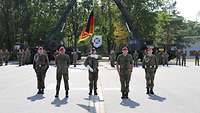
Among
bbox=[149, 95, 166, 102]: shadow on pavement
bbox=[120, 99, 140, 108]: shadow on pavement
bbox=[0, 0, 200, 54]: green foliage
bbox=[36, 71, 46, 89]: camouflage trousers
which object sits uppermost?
bbox=[0, 0, 200, 54]: green foliage

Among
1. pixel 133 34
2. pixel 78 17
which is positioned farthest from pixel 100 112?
pixel 78 17

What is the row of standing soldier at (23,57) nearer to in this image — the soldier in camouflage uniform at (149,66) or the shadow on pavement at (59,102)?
the soldier in camouflage uniform at (149,66)

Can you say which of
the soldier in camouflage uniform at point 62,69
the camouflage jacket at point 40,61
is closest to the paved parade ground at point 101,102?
the soldier in camouflage uniform at point 62,69

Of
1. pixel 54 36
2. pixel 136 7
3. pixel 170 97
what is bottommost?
pixel 170 97

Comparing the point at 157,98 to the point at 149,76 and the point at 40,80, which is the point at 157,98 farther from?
the point at 40,80

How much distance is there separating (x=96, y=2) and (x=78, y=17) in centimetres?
674

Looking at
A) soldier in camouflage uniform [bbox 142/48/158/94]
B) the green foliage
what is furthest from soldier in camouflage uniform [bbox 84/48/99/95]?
the green foliage

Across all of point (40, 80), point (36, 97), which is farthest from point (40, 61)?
point (36, 97)

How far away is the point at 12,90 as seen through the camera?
18484 millimetres

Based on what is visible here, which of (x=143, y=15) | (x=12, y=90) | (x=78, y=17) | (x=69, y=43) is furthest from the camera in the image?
(x=69, y=43)

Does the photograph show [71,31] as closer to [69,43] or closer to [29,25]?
[69,43]

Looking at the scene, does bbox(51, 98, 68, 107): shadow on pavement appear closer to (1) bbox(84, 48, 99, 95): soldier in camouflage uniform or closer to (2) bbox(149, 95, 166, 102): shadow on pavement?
(1) bbox(84, 48, 99, 95): soldier in camouflage uniform

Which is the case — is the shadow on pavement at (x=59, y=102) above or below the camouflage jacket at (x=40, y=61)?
below

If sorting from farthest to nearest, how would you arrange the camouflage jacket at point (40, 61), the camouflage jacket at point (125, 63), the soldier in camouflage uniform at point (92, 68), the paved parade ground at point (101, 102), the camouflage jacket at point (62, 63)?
the camouflage jacket at point (40, 61) < the soldier in camouflage uniform at point (92, 68) < the camouflage jacket at point (62, 63) < the camouflage jacket at point (125, 63) < the paved parade ground at point (101, 102)
